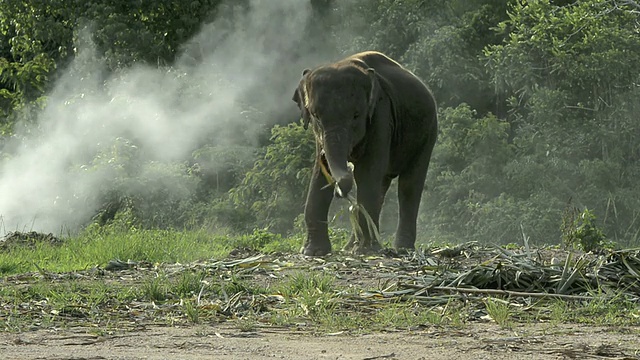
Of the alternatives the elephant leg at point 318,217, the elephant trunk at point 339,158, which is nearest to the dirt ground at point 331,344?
the elephant trunk at point 339,158

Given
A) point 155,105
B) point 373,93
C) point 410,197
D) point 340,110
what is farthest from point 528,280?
point 155,105

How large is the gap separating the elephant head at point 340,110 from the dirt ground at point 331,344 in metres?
3.72

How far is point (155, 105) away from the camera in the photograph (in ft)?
70.5

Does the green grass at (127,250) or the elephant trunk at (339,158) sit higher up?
the elephant trunk at (339,158)

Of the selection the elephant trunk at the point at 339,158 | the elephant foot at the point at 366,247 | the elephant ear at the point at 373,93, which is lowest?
the elephant foot at the point at 366,247

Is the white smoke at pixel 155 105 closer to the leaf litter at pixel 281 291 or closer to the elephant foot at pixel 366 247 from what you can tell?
the elephant foot at pixel 366 247

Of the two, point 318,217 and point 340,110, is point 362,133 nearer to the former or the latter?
point 340,110

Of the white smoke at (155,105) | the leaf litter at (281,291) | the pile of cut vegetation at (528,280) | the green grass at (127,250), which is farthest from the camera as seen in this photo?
the white smoke at (155,105)

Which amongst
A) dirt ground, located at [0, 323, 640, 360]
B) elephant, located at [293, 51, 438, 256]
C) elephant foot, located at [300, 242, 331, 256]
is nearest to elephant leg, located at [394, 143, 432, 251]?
elephant, located at [293, 51, 438, 256]

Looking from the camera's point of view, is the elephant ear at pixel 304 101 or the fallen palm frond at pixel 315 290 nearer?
the fallen palm frond at pixel 315 290

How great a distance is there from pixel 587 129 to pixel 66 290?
1117 centimetres

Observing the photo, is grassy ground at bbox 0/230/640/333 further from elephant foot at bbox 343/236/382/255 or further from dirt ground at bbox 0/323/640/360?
elephant foot at bbox 343/236/382/255

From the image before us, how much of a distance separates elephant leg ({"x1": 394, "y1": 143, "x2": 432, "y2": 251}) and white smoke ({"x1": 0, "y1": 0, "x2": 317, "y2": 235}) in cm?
910

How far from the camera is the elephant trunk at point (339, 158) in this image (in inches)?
403
